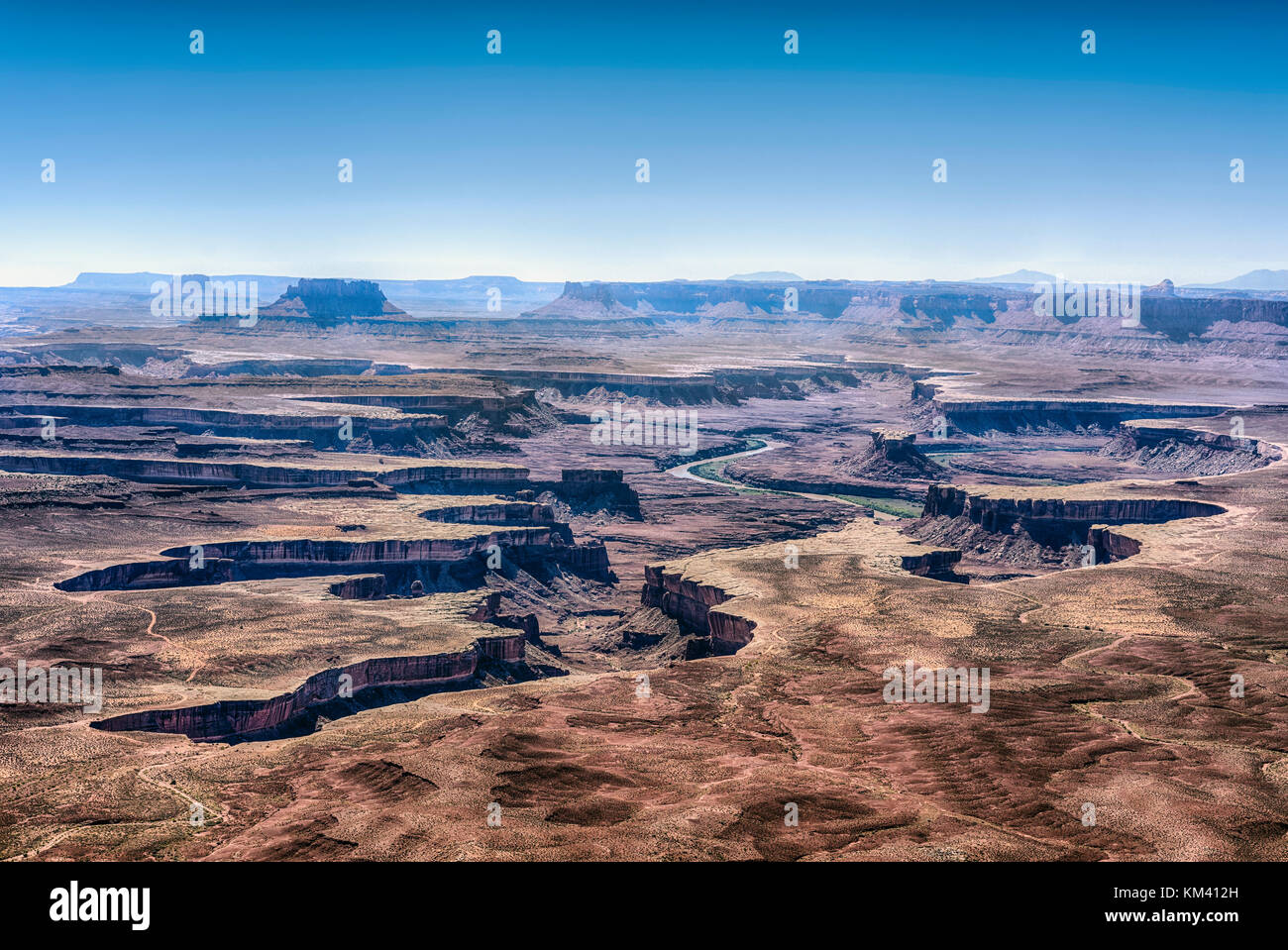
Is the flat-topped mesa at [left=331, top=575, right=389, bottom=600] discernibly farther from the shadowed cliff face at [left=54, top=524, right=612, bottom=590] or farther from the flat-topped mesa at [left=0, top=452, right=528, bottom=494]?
the flat-topped mesa at [left=0, top=452, right=528, bottom=494]

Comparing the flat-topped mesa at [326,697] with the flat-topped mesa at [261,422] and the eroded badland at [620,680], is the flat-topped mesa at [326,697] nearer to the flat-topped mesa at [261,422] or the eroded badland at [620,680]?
the eroded badland at [620,680]

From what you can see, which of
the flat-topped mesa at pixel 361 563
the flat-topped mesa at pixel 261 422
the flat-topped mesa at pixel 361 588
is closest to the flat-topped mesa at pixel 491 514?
the flat-topped mesa at pixel 361 563

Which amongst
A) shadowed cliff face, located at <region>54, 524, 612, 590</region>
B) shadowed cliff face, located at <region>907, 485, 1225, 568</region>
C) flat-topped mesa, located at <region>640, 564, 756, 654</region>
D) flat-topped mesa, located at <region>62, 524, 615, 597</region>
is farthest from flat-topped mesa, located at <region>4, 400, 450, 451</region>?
flat-topped mesa, located at <region>640, 564, 756, 654</region>

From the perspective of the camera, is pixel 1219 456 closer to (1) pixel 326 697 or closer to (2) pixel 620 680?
(2) pixel 620 680

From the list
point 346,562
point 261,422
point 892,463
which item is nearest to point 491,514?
point 346,562

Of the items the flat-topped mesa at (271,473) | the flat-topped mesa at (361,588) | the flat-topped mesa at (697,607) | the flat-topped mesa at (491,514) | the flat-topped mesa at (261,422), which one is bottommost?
the flat-topped mesa at (697,607)
